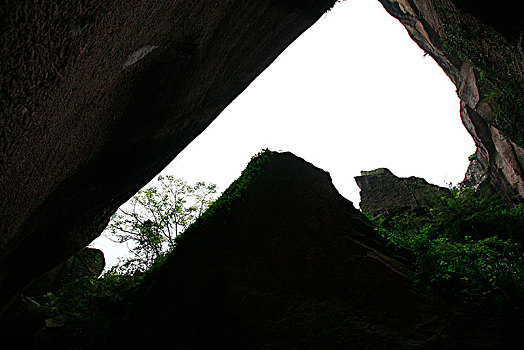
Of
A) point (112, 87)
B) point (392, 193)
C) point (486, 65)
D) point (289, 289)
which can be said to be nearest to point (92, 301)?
point (289, 289)

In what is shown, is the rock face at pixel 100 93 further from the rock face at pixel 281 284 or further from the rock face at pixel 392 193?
the rock face at pixel 392 193

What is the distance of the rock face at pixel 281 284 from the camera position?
334cm

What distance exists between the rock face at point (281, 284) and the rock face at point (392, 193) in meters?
10.1

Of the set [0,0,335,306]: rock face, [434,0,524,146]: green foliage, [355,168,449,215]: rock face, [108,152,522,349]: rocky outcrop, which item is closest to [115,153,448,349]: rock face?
[108,152,522,349]: rocky outcrop

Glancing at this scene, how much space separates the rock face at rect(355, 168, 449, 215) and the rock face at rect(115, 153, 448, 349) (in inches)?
397

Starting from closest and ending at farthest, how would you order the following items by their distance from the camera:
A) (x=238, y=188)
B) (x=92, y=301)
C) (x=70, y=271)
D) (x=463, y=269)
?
(x=463, y=269)
(x=238, y=188)
(x=92, y=301)
(x=70, y=271)

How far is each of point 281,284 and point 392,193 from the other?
1288cm

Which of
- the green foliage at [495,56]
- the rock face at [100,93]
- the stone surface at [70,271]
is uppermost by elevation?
the green foliage at [495,56]

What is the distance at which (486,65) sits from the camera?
7270 mm

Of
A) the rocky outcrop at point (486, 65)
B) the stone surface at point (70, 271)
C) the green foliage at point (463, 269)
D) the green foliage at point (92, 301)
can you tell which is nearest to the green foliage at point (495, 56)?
the rocky outcrop at point (486, 65)

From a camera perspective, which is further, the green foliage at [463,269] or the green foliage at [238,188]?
the green foliage at [238,188]

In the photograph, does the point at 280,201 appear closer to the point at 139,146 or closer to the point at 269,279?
the point at 269,279

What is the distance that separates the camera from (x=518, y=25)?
18.2 feet

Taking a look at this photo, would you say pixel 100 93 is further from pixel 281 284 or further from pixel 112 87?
pixel 281 284
